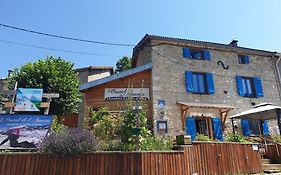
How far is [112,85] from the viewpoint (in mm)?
12617

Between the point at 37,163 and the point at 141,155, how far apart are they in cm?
275

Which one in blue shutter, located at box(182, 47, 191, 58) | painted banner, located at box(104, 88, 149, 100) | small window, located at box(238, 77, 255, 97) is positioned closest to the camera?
painted banner, located at box(104, 88, 149, 100)

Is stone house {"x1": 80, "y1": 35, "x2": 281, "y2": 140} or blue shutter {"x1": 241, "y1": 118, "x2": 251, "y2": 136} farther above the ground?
stone house {"x1": 80, "y1": 35, "x2": 281, "y2": 140}

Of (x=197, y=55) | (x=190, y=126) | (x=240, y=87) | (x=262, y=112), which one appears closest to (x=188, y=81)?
(x=197, y=55)

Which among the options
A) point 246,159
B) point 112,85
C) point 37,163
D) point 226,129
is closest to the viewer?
point 37,163

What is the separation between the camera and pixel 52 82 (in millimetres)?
14570

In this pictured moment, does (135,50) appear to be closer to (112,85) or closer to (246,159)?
(112,85)

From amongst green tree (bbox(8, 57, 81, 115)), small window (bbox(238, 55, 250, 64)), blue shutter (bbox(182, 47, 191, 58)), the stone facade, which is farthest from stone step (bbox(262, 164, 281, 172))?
green tree (bbox(8, 57, 81, 115))

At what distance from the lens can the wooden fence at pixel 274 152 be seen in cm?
973

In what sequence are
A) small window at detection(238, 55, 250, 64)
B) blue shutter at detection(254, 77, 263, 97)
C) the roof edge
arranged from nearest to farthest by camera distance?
the roof edge, blue shutter at detection(254, 77, 263, 97), small window at detection(238, 55, 250, 64)

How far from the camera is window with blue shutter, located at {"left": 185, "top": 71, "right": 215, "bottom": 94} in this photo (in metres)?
13.8

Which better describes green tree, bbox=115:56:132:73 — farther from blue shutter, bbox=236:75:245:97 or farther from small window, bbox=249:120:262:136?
small window, bbox=249:120:262:136

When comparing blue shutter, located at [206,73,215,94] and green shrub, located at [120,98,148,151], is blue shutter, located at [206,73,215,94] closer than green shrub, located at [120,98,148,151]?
No

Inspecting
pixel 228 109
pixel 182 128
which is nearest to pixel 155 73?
pixel 182 128
